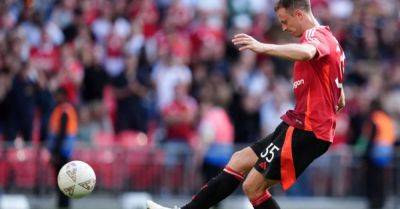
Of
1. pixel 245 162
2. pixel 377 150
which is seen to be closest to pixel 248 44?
pixel 245 162

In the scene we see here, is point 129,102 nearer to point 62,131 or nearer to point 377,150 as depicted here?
point 62,131

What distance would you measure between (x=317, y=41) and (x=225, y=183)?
1643mm

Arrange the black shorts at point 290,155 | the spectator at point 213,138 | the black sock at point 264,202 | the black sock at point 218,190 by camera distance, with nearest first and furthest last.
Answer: the black shorts at point 290,155 < the black sock at point 264,202 < the black sock at point 218,190 < the spectator at point 213,138

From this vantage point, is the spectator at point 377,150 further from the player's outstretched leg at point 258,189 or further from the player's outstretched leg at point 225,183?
the player's outstretched leg at point 258,189

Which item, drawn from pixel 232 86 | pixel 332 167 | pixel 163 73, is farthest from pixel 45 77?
pixel 332 167

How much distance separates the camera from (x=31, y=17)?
20.1 m

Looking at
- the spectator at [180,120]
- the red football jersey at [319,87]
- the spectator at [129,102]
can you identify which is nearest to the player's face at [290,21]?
the red football jersey at [319,87]

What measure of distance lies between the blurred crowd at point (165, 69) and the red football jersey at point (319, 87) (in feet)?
24.8

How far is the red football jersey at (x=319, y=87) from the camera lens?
10242mm

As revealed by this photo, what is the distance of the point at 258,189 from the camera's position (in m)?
10.4

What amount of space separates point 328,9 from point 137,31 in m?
3.82

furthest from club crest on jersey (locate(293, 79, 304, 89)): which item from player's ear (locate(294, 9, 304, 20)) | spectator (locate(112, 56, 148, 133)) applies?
spectator (locate(112, 56, 148, 133))

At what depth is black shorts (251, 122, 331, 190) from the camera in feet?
33.9

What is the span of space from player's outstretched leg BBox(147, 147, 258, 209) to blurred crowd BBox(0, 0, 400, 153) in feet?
23.5
